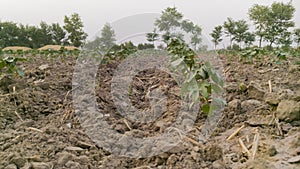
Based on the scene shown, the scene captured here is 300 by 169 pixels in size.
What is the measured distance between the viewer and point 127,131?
135cm

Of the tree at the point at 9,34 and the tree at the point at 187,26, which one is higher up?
the tree at the point at 9,34

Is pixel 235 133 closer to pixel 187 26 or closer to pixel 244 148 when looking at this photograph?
pixel 244 148

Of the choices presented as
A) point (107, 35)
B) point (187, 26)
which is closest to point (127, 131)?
point (107, 35)

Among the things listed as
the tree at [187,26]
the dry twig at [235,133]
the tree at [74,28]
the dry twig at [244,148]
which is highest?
the tree at [74,28]

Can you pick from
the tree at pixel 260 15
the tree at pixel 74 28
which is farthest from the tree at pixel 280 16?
the tree at pixel 74 28

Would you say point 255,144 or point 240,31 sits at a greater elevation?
point 240,31

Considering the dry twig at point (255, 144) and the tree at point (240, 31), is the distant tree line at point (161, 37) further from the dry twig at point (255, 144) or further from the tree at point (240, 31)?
the tree at point (240, 31)

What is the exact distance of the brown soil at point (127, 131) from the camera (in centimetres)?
103

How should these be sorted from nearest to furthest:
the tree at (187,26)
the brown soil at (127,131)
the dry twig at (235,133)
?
the brown soil at (127,131), the dry twig at (235,133), the tree at (187,26)

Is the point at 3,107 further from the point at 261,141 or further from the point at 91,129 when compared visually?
the point at 261,141

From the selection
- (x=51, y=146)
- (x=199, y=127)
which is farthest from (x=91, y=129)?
(x=199, y=127)

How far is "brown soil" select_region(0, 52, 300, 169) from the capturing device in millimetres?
1032

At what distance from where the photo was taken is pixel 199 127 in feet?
4.49

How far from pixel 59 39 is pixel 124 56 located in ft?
50.3
